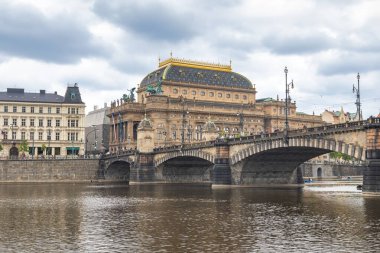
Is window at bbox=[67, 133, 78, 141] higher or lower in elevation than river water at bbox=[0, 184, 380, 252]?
higher

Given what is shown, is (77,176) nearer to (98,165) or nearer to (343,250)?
(98,165)

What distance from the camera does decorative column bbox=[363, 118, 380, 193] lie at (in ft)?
215

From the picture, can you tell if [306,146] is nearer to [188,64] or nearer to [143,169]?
[143,169]

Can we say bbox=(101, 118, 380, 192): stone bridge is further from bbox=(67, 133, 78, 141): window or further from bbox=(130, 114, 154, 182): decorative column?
bbox=(67, 133, 78, 141): window

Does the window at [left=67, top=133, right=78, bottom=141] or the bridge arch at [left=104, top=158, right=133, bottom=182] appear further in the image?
the window at [left=67, top=133, right=78, bottom=141]

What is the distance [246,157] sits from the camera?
92.4 metres

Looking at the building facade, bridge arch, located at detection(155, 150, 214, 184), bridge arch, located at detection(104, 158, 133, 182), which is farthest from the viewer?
the building facade

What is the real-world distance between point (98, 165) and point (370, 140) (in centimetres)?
9417

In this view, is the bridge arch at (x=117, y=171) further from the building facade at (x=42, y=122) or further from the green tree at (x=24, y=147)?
the green tree at (x=24, y=147)

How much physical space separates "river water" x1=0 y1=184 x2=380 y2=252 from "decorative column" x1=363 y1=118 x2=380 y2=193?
4308mm

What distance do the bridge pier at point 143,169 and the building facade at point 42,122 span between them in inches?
1543

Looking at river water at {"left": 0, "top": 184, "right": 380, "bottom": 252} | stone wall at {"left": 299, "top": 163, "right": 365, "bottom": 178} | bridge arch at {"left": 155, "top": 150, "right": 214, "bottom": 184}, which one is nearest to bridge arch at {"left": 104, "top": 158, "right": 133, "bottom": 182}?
bridge arch at {"left": 155, "top": 150, "right": 214, "bottom": 184}

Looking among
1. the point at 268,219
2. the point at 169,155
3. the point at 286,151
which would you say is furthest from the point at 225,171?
the point at 268,219

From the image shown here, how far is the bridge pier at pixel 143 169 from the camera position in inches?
4934
